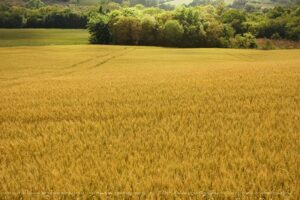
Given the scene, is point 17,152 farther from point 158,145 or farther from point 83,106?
point 83,106

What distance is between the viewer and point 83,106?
11828mm

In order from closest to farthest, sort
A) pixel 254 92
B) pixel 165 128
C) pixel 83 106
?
pixel 165 128
pixel 83 106
pixel 254 92

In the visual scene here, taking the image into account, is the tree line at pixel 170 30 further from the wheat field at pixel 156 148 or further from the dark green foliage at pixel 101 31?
the wheat field at pixel 156 148

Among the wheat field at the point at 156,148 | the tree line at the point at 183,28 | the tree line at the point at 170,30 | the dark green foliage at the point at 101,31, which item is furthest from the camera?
the dark green foliage at the point at 101,31

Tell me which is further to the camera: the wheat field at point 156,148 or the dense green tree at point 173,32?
the dense green tree at point 173,32

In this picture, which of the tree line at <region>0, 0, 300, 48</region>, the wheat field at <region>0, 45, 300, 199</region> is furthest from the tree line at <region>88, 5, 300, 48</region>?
the wheat field at <region>0, 45, 300, 199</region>

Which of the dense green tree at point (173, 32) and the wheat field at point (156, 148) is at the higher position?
the dense green tree at point (173, 32)

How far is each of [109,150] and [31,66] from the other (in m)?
32.3

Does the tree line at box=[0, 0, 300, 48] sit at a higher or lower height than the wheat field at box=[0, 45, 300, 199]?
higher

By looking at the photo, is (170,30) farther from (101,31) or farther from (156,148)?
(156,148)

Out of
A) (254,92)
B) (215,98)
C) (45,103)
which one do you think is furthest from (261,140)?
(45,103)

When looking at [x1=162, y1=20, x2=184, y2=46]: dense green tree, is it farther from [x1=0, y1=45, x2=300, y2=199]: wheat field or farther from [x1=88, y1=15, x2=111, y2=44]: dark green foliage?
[x1=0, y1=45, x2=300, y2=199]: wheat field

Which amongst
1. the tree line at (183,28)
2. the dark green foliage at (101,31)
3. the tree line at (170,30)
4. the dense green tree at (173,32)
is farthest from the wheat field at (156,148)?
the dark green foliage at (101,31)

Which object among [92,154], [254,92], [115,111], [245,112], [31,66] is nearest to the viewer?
[92,154]
